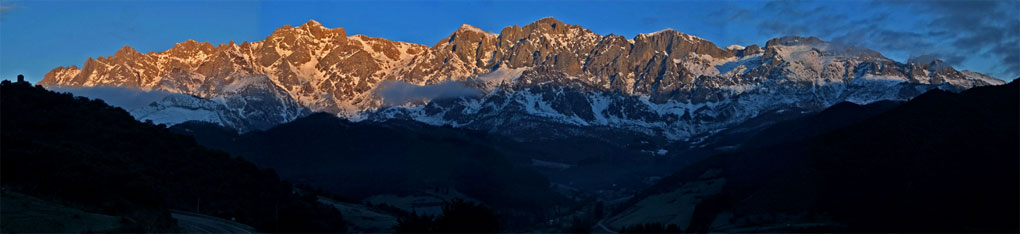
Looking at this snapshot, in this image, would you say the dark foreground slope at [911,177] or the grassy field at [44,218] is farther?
the dark foreground slope at [911,177]

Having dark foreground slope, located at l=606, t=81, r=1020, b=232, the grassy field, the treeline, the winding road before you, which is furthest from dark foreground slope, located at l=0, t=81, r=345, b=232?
dark foreground slope, located at l=606, t=81, r=1020, b=232

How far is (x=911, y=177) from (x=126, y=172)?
10142 cm

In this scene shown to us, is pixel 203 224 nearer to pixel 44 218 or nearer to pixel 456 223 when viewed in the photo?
pixel 456 223

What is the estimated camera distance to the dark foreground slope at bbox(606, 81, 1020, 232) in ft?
410

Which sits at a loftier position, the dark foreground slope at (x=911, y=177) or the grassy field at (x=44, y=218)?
the dark foreground slope at (x=911, y=177)

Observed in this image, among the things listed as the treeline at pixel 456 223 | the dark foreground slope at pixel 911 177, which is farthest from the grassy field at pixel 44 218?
the dark foreground slope at pixel 911 177

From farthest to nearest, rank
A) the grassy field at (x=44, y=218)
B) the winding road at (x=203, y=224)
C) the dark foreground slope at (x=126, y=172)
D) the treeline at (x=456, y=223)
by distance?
1. the treeline at (x=456, y=223)
2. the winding road at (x=203, y=224)
3. the dark foreground slope at (x=126, y=172)
4. the grassy field at (x=44, y=218)

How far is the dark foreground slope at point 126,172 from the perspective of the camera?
99.6m

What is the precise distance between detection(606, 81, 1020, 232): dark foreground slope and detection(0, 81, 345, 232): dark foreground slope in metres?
73.9

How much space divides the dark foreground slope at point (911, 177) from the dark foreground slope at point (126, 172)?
243 feet

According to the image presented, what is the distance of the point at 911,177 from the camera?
460ft

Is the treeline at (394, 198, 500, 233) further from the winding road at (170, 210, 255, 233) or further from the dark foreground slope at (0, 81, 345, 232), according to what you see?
the dark foreground slope at (0, 81, 345, 232)

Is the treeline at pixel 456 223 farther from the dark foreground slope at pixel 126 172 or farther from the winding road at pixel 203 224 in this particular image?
the dark foreground slope at pixel 126 172

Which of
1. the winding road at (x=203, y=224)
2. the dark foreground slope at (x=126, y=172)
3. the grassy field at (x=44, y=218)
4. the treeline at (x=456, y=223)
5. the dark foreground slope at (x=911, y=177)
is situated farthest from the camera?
the dark foreground slope at (x=911, y=177)
